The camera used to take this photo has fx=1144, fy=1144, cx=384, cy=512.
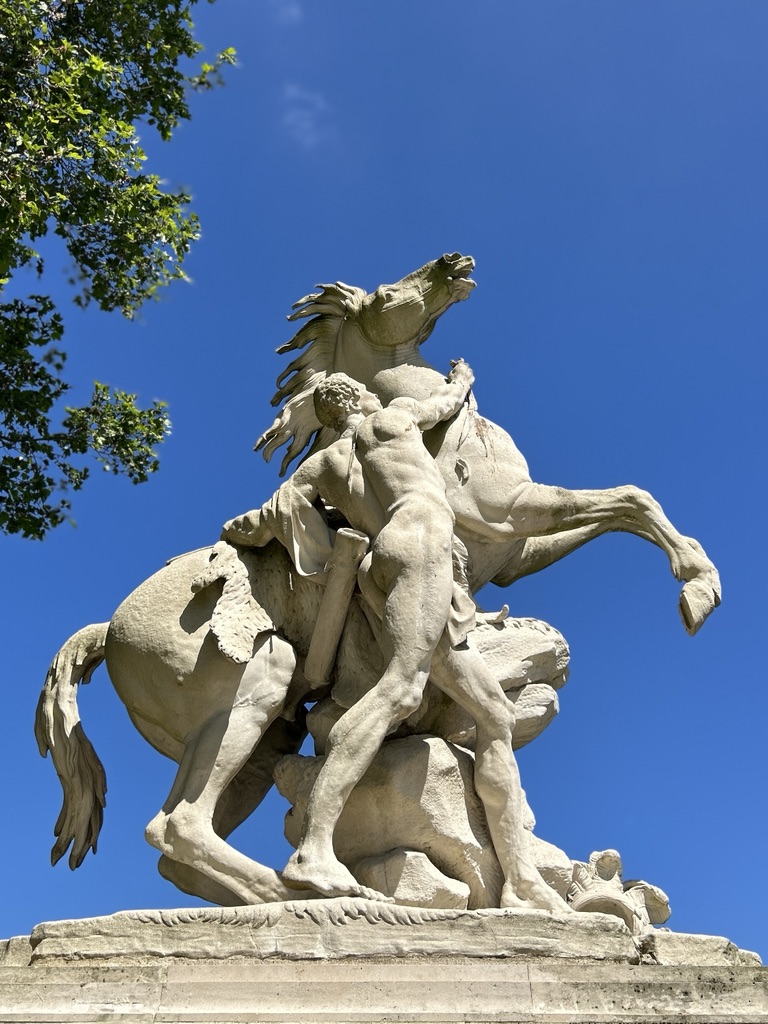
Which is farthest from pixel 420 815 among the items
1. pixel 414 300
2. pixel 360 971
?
pixel 414 300

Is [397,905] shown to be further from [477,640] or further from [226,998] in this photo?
[477,640]

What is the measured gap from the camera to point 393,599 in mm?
4695

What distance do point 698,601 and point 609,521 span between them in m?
0.68

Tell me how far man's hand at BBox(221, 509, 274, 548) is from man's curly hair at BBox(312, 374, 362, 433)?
550mm

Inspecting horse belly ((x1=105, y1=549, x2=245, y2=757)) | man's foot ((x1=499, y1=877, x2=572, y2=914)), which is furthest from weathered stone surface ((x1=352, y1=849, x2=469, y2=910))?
horse belly ((x1=105, y1=549, x2=245, y2=757))

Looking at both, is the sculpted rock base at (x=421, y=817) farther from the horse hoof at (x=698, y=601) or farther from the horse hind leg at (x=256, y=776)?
the horse hoof at (x=698, y=601)

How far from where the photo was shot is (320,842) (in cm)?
436

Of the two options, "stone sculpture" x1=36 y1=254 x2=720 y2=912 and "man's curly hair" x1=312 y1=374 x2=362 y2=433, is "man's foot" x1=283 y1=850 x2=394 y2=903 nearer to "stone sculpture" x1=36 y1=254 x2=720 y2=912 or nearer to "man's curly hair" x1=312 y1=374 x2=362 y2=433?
"stone sculpture" x1=36 y1=254 x2=720 y2=912

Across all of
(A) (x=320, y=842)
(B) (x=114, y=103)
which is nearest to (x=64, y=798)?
(A) (x=320, y=842)

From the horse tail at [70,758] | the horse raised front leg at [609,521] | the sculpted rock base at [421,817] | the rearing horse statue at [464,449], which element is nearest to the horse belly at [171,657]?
the horse tail at [70,758]

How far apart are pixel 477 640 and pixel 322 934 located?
1603mm

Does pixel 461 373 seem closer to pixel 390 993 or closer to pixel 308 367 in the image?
pixel 308 367

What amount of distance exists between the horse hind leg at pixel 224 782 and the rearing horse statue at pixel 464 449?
3.95 ft

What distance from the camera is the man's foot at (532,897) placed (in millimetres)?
4477
